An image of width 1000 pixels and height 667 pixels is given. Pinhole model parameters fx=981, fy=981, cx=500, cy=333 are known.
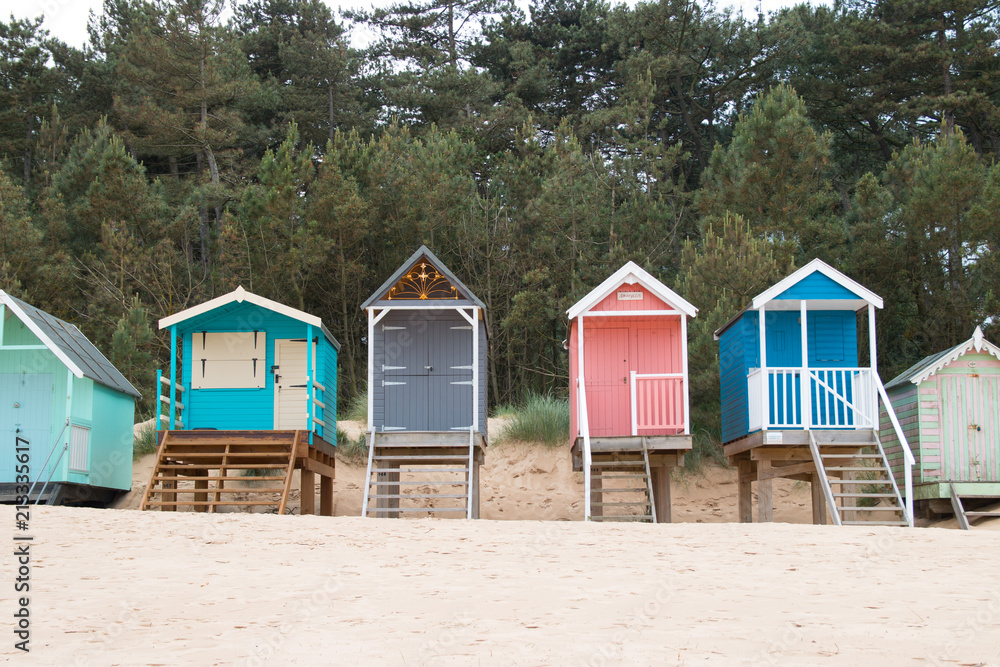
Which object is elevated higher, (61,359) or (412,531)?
(61,359)

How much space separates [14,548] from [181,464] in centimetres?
571

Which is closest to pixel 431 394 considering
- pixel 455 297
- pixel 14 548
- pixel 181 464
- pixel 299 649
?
pixel 455 297

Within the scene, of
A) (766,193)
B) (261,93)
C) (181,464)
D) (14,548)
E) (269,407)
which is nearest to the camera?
(14,548)

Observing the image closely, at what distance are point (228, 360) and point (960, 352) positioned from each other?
43.5ft

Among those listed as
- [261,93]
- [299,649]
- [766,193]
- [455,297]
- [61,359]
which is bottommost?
[299,649]

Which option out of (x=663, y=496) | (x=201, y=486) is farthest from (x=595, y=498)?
(x=201, y=486)

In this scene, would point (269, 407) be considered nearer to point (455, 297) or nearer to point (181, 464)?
point (181, 464)

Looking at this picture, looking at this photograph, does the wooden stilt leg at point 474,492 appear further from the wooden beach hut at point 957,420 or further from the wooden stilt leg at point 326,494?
the wooden beach hut at point 957,420

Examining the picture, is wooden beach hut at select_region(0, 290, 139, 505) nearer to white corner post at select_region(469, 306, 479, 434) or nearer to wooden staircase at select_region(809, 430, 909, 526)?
white corner post at select_region(469, 306, 479, 434)

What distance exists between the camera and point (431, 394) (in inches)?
705

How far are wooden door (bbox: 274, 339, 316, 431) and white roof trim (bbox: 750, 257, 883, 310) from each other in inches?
325

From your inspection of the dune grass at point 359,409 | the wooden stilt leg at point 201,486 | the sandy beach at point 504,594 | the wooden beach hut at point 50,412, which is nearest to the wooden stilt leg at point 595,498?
the sandy beach at point 504,594

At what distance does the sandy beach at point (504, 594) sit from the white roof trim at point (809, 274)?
191 inches

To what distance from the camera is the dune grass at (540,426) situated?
936 inches
